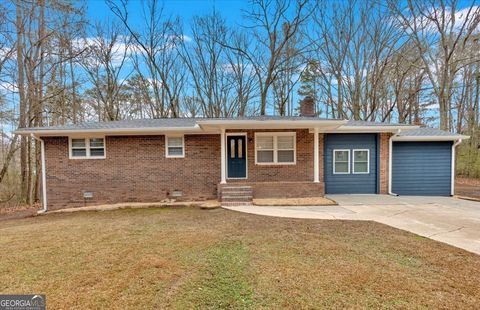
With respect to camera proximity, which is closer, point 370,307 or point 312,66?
point 370,307

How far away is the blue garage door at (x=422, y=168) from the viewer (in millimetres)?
9688

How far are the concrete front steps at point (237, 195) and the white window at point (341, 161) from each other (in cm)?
386

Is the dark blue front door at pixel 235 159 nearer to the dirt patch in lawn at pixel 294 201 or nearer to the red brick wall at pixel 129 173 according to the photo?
the red brick wall at pixel 129 173

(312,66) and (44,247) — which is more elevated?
(312,66)

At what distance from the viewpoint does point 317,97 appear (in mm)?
19359

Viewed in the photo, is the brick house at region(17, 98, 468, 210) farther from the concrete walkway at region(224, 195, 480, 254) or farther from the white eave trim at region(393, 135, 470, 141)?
the concrete walkway at region(224, 195, 480, 254)

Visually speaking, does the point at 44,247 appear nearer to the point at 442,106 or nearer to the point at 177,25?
the point at 177,25

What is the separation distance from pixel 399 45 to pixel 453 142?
9.86 metres

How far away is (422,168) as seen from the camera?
383 inches

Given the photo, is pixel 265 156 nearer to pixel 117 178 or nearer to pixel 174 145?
pixel 174 145

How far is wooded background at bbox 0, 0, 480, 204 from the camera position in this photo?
45.8ft

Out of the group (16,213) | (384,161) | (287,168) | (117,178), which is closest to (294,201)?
(287,168)

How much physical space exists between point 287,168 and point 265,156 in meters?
1.00

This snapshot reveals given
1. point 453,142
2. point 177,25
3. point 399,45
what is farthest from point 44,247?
point 399,45
